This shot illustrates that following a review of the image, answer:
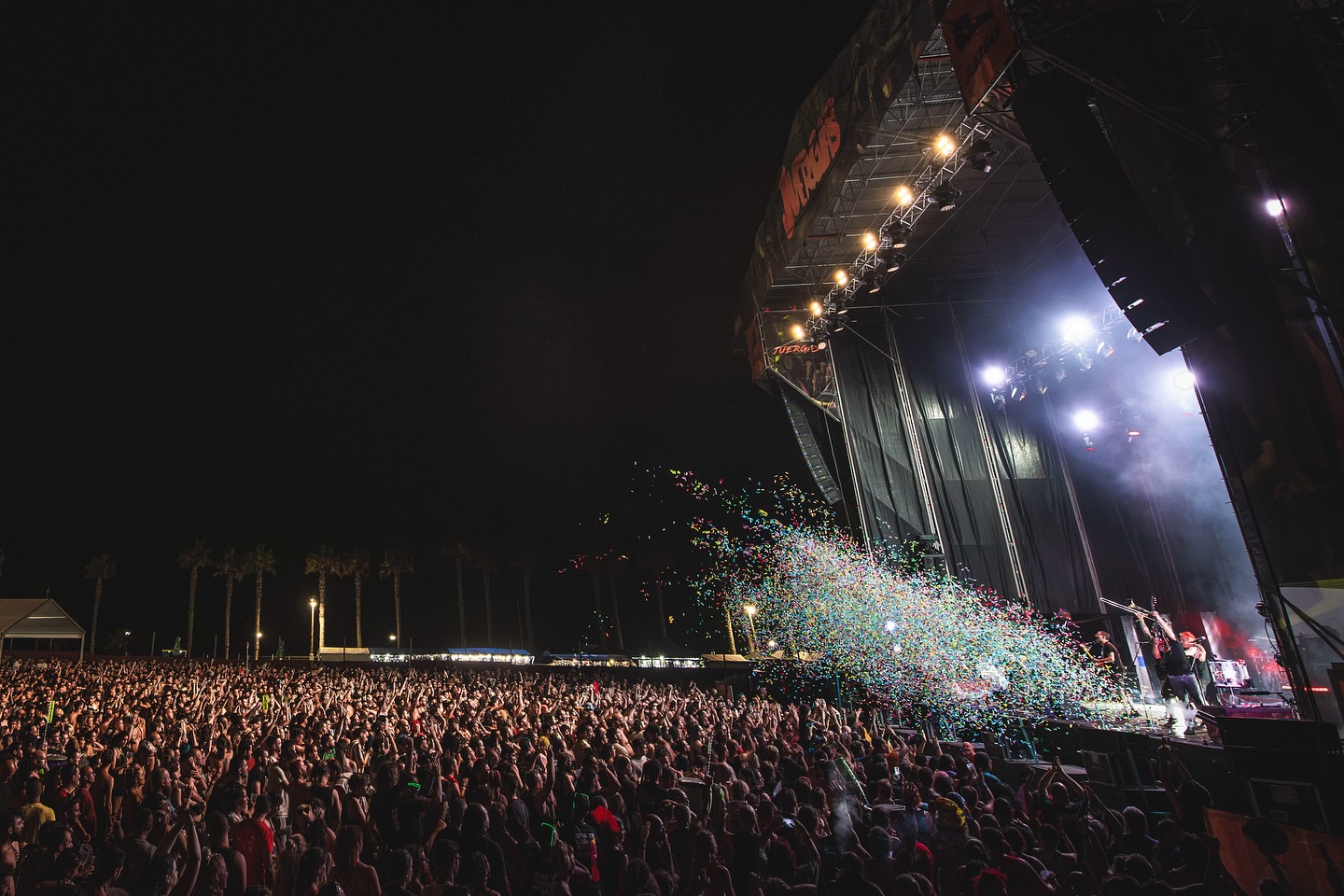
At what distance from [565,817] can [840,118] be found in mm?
14329

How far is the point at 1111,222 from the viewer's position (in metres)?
8.23

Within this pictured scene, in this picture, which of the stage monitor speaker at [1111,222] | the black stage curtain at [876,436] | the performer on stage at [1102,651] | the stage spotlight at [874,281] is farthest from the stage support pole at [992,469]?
the stage monitor speaker at [1111,222]

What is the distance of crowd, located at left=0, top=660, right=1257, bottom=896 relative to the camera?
4355 millimetres

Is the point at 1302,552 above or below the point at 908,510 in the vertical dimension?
below

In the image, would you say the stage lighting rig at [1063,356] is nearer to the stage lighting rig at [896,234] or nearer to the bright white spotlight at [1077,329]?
the bright white spotlight at [1077,329]

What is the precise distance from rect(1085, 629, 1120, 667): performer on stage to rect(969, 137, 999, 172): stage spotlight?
10854mm

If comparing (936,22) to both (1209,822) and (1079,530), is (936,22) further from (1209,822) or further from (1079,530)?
(1079,530)

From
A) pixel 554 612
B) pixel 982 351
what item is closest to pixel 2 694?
pixel 982 351

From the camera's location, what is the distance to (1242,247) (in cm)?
788

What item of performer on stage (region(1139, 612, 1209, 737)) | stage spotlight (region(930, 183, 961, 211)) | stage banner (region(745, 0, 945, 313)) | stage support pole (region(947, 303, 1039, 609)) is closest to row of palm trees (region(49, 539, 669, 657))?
stage support pole (region(947, 303, 1039, 609))

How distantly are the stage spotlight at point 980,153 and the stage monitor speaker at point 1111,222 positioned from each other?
4.70 meters

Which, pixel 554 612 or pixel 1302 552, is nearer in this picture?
pixel 1302 552

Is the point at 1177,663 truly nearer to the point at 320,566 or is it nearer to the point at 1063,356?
the point at 1063,356

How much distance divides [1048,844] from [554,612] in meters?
63.0
